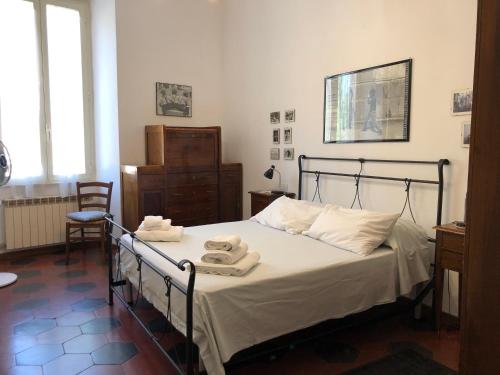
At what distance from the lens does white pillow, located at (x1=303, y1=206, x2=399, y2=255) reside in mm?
2547

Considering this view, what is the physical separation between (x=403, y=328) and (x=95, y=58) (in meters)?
4.47

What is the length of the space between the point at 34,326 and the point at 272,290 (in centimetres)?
185

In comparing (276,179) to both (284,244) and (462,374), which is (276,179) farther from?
(462,374)

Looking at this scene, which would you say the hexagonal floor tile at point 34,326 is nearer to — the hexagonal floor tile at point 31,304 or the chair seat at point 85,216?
the hexagonal floor tile at point 31,304

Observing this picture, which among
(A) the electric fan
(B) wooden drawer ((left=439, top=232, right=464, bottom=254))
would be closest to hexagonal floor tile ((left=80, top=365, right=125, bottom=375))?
(A) the electric fan

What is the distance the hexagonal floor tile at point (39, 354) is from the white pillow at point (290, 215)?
179cm

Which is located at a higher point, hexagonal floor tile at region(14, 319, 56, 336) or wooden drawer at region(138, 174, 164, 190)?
wooden drawer at region(138, 174, 164, 190)

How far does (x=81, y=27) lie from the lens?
4781 mm

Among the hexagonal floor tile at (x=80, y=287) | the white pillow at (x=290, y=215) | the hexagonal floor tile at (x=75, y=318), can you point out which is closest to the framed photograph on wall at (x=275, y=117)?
the white pillow at (x=290, y=215)

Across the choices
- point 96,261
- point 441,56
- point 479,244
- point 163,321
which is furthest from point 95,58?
point 479,244

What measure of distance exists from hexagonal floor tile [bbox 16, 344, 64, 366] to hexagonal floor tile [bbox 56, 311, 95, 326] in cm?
32

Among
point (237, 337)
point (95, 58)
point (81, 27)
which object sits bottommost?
point (237, 337)

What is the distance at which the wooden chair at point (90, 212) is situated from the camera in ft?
14.0

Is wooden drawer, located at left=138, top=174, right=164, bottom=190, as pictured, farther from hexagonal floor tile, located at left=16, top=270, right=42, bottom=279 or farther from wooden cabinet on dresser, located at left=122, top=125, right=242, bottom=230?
hexagonal floor tile, located at left=16, top=270, right=42, bottom=279
